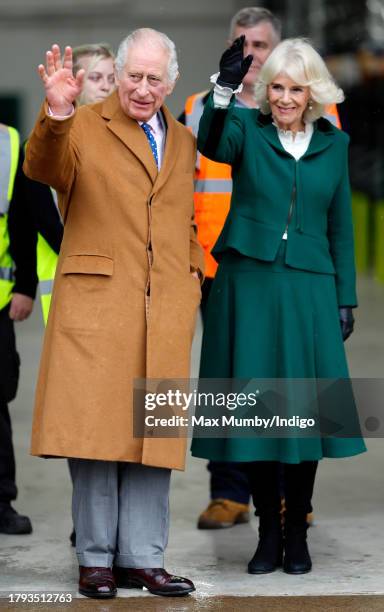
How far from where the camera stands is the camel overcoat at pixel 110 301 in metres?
4.11

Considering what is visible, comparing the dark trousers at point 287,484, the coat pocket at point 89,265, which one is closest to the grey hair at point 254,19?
the coat pocket at point 89,265

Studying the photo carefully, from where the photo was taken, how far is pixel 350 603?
420 cm

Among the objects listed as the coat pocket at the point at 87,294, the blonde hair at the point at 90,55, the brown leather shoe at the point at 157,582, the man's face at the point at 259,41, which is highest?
the man's face at the point at 259,41

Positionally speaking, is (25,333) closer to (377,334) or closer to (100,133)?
(377,334)

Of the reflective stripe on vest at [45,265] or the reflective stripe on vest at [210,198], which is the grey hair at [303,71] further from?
the reflective stripe on vest at [45,265]

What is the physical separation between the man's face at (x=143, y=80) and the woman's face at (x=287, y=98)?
0.46m

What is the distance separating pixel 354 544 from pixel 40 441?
4.91ft

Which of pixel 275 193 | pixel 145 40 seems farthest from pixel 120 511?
pixel 145 40

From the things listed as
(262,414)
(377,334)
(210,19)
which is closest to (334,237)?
(262,414)

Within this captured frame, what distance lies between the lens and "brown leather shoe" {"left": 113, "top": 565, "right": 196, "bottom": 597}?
4262mm

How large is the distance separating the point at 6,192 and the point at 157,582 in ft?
5.46

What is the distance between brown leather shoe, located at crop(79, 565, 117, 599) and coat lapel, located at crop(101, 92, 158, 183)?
1294 millimetres

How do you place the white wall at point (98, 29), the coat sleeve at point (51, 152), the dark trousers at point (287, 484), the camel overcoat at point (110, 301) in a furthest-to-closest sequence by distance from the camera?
the white wall at point (98, 29), the dark trousers at point (287, 484), the camel overcoat at point (110, 301), the coat sleeve at point (51, 152)

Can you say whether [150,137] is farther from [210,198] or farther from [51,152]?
[210,198]
